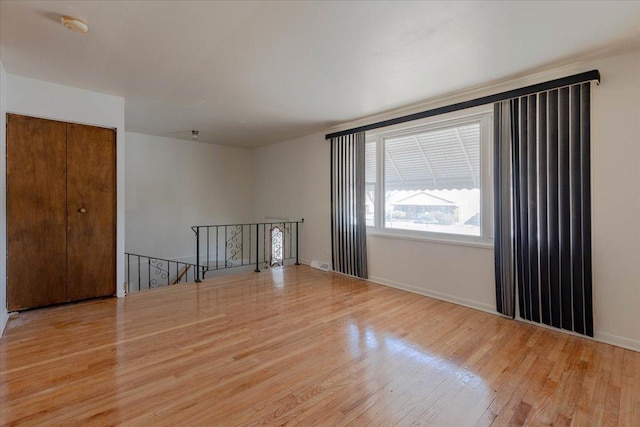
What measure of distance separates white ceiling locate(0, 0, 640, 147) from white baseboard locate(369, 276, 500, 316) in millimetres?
2449

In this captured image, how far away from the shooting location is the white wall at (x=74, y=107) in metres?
3.24

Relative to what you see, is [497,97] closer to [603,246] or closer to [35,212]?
[603,246]

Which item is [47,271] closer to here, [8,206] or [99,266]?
[99,266]

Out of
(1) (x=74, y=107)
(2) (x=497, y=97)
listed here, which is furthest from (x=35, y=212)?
(2) (x=497, y=97)

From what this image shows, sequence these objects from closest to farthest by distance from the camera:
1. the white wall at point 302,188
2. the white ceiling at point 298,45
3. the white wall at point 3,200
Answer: the white ceiling at point 298,45 → the white wall at point 3,200 → the white wall at point 302,188

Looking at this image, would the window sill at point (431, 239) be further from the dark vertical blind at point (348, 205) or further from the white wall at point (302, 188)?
the white wall at point (302, 188)

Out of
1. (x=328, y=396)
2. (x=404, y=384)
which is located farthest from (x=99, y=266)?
(x=404, y=384)

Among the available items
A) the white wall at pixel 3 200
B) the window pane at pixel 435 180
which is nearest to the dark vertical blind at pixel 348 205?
the window pane at pixel 435 180

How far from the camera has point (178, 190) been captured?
6.60 meters

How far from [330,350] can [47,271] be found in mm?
3284

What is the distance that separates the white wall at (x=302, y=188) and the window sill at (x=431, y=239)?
1.09 meters

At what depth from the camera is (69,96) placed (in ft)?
11.5

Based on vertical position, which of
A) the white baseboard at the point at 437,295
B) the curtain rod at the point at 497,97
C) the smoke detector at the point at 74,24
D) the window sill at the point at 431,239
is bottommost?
the white baseboard at the point at 437,295

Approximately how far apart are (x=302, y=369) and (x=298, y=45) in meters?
2.53
